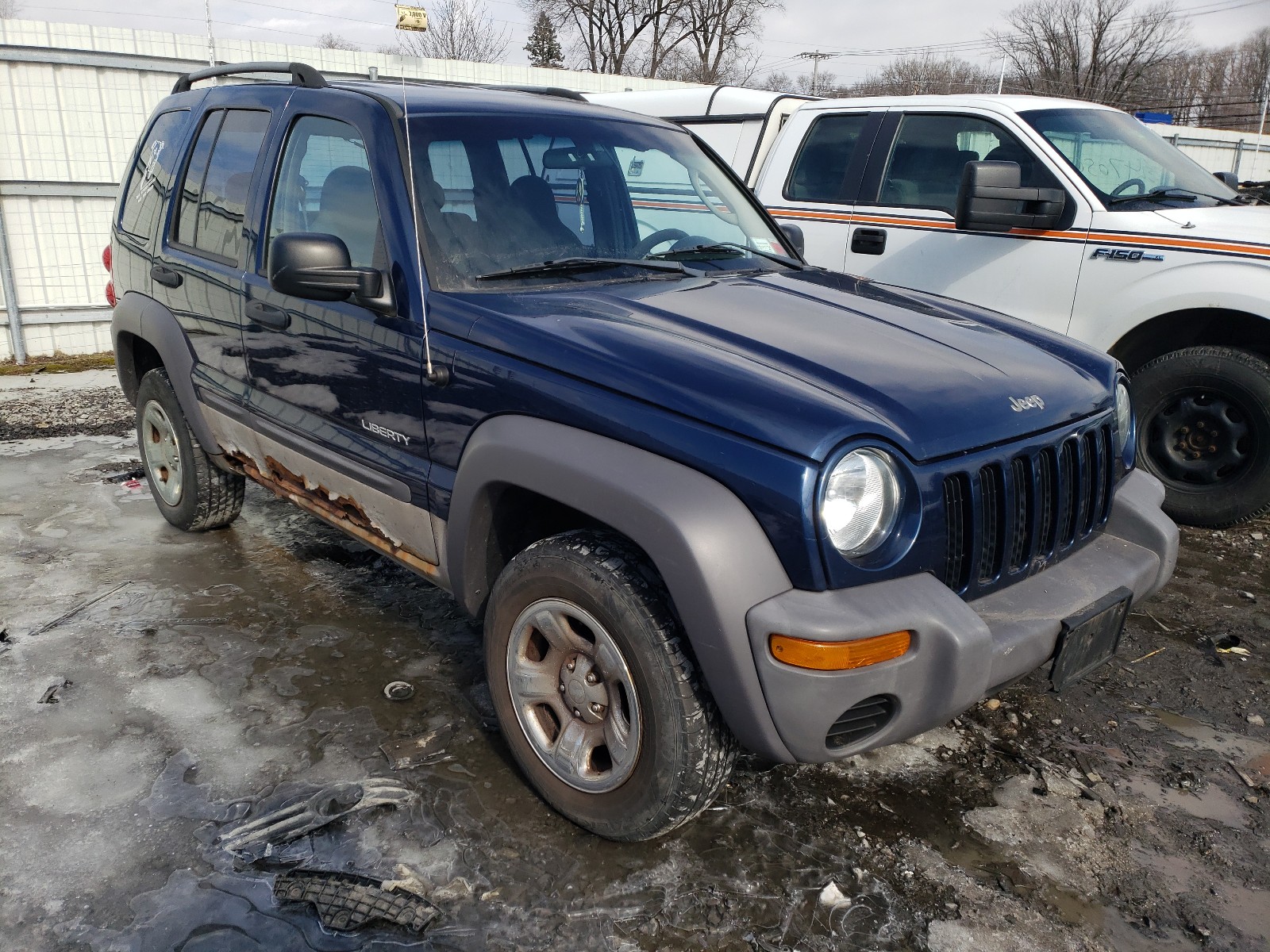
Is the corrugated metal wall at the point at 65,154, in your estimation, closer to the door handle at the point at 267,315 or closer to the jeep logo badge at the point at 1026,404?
the door handle at the point at 267,315

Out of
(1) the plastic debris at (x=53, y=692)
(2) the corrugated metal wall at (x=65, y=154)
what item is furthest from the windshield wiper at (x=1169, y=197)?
(2) the corrugated metal wall at (x=65, y=154)

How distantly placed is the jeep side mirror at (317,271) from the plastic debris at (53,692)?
5.19 feet

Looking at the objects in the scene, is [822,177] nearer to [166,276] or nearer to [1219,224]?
[1219,224]

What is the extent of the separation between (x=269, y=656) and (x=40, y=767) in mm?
820

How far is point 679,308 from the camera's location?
268 centimetres

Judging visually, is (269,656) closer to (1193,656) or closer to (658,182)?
(658,182)

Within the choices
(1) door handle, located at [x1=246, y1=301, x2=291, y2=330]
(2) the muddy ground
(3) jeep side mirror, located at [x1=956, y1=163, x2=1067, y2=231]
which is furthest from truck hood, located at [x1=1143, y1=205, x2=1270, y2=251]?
(1) door handle, located at [x1=246, y1=301, x2=291, y2=330]

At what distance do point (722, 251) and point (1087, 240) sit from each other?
2524 millimetres

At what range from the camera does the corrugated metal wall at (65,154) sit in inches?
332

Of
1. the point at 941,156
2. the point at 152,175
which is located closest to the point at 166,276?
the point at 152,175

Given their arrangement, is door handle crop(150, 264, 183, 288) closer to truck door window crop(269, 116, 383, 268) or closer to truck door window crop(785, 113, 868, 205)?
truck door window crop(269, 116, 383, 268)

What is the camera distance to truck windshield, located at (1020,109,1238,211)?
503cm

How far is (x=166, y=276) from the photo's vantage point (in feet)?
13.1

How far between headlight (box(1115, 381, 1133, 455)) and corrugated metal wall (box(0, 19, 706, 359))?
28.9ft
